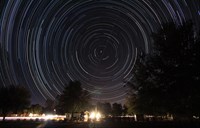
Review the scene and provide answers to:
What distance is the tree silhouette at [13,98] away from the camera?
49.8m

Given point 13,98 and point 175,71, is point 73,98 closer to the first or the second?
point 13,98

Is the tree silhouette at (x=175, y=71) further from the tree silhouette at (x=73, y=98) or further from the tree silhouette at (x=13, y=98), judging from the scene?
the tree silhouette at (x=13, y=98)

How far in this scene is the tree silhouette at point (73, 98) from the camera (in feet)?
184

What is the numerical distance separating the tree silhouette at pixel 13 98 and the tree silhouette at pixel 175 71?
42775 mm

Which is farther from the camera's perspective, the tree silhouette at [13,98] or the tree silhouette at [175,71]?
the tree silhouette at [13,98]

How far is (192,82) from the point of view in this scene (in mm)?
15898

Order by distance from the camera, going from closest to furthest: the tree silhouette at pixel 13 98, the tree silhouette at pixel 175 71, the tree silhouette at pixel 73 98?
the tree silhouette at pixel 175 71, the tree silhouette at pixel 13 98, the tree silhouette at pixel 73 98

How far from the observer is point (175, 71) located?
659 inches

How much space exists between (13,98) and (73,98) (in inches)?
667

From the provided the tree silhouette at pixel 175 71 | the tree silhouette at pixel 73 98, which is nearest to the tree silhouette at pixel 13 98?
the tree silhouette at pixel 73 98

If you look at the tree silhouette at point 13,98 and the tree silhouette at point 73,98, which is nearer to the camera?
the tree silhouette at point 13,98

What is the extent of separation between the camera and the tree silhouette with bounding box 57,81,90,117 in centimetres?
5612

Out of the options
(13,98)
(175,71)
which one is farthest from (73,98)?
(175,71)

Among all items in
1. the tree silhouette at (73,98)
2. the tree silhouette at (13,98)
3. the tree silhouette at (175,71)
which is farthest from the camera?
the tree silhouette at (73,98)
